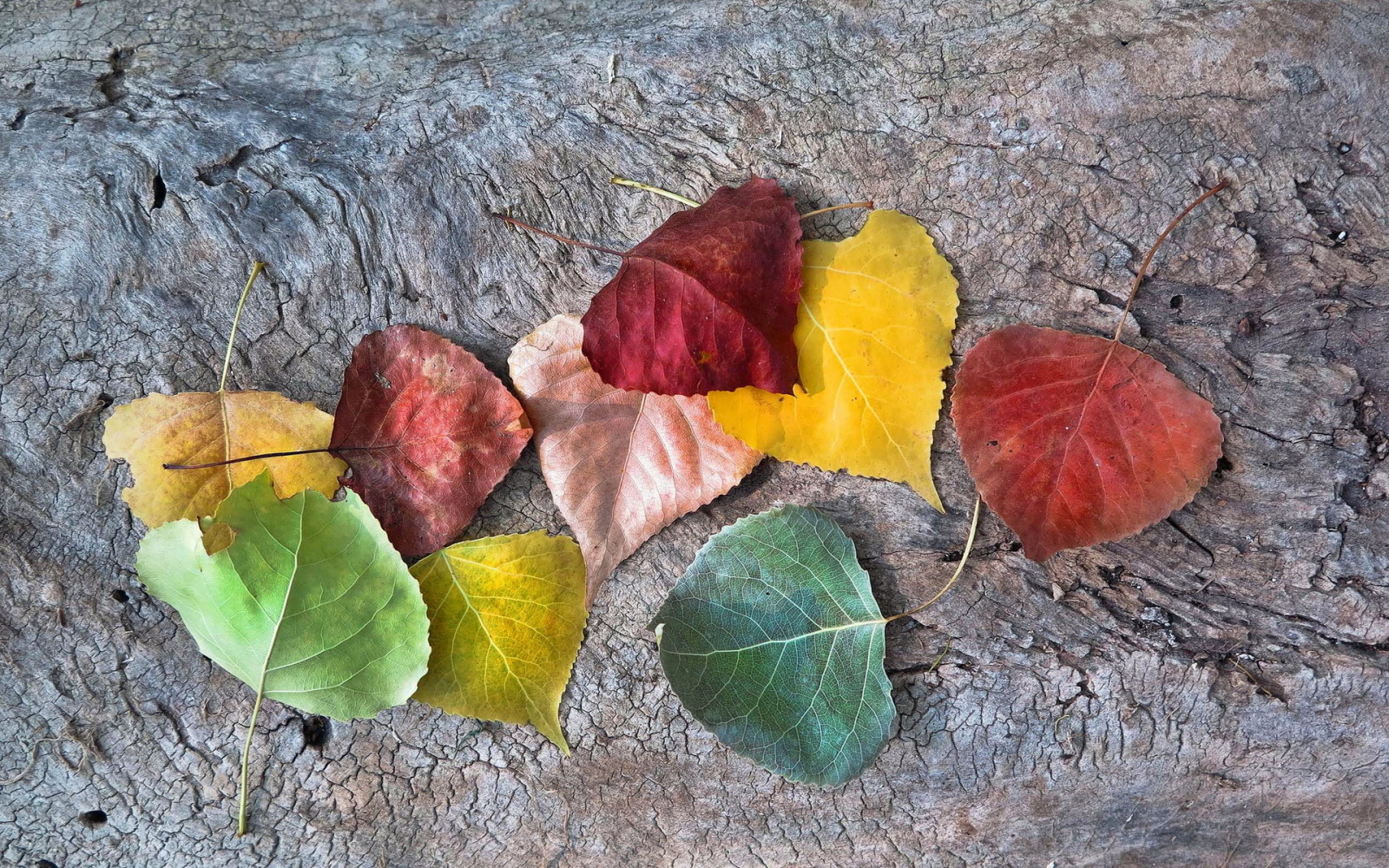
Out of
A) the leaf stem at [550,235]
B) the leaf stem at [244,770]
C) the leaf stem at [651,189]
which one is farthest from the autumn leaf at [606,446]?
the leaf stem at [244,770]

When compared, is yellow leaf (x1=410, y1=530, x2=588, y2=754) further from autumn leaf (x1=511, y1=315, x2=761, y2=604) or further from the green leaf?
the green leaf

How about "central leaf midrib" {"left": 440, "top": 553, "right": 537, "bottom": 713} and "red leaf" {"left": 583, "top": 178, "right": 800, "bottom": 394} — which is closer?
"red leaf" {"left": 583, "top": 178, "right": 800, "bottom": 394}

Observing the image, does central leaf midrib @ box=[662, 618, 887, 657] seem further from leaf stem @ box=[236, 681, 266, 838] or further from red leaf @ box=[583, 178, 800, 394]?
leaf stem @ box=[236, 681, 266, 838]

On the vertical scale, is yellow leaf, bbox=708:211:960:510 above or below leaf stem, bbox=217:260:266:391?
below

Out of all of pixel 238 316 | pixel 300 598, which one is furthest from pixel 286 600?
pixel 238 316

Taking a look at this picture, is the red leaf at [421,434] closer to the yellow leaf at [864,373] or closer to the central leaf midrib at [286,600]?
the central leaf midrib at [286,600]

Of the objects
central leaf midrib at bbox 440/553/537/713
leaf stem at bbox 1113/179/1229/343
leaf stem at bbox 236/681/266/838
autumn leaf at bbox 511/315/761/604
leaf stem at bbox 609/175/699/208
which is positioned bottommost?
leaf stem at bbox 236/681/266/838

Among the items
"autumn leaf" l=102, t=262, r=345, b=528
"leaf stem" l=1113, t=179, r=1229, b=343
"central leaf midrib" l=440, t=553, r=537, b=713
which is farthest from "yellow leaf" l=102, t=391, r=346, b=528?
"leaf stem" l=1113, t=179, r=1229, b=343
